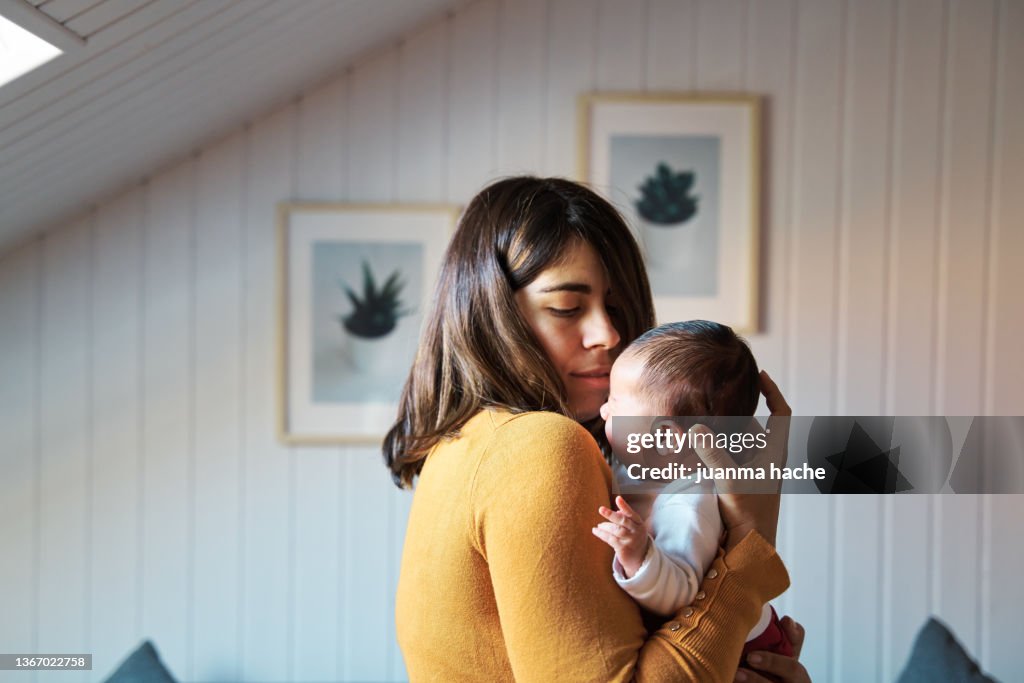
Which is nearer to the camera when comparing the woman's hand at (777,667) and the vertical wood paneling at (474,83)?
the woman's hand at (777,667)

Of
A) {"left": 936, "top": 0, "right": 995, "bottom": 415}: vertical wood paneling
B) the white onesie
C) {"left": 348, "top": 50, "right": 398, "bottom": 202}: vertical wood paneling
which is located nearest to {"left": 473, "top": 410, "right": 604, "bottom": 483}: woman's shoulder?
the white onesie

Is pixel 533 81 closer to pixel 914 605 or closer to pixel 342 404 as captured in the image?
pixel 342 404

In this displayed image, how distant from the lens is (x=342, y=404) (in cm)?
231

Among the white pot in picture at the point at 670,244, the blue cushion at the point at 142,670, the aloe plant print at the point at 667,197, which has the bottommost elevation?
the blue cushion at the point at 142,670

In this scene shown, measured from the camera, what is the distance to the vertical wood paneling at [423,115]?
2303mm

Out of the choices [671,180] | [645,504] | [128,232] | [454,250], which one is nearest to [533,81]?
[671,180]

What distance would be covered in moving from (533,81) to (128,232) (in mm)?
1272

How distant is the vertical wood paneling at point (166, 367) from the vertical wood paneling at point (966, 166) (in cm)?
225

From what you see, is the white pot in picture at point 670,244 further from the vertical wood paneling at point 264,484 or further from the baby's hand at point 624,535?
the baby's hand at point 624,535

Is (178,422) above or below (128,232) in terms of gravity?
below

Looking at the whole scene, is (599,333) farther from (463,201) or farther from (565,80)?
(565,80)

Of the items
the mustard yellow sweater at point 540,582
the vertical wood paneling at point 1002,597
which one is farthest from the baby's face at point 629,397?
the vertical wood paneling at point 1002,597

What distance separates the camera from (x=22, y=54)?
4.75 feet

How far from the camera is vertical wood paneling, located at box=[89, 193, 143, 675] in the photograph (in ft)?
7.46
